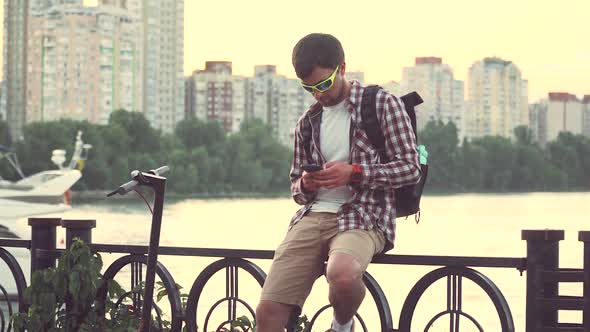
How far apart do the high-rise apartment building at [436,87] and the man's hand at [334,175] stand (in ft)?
368

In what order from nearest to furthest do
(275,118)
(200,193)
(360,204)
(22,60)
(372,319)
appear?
1. (360,204)
2. (372,319)
3. (200,193)
4. (22,60)
5. (275,118)

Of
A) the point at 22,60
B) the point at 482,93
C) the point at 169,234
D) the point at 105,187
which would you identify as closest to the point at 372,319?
the point at 169,234

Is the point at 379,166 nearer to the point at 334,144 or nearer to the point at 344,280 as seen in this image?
the point at 334,144

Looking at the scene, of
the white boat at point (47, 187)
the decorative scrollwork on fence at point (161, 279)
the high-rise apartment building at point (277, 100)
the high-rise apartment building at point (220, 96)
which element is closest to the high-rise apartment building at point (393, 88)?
the decorative scrollwork on fence at point (161, 279)

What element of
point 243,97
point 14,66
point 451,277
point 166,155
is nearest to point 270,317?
point 451,277

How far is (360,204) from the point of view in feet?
Answer: 12.7

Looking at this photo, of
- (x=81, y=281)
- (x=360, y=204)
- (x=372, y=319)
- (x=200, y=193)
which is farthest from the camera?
(x=200, y=193)

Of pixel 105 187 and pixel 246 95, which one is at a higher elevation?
pixel 246 95

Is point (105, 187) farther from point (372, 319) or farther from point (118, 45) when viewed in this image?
point (372, 319)

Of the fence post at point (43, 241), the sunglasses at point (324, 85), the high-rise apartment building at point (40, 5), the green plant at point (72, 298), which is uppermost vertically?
the high-rise apartment building at point (40, 5)

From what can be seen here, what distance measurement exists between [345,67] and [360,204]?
525 mm

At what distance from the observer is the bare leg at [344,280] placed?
12.1ft

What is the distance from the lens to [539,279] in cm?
396

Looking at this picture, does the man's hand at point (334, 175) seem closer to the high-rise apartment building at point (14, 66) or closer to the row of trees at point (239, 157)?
the row of trees at point (239, 157)
